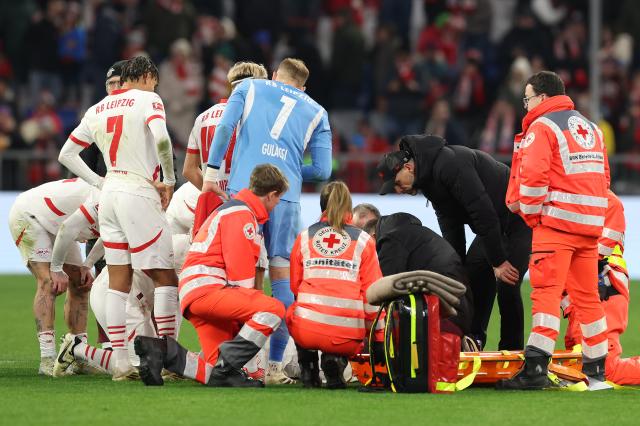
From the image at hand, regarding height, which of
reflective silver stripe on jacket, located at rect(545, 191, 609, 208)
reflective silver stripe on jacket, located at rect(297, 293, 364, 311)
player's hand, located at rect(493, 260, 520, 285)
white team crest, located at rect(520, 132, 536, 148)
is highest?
white team crest, located at rect(520, 132, 536, 148)

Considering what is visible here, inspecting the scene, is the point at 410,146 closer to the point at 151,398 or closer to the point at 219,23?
the point at 151,398

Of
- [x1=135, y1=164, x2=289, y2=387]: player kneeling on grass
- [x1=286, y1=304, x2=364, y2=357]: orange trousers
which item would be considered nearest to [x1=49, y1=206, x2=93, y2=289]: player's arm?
[x1=135, y1=164, x2=289, y2=387]: player kneeling on grass

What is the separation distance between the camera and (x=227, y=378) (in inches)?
339

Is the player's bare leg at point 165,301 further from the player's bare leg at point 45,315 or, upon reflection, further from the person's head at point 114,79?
the person's head at point 114,79

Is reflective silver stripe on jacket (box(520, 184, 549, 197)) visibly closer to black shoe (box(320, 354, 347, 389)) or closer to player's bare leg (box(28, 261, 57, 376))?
black shoe (box(320, 354, 347, 389))

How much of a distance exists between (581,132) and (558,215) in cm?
56

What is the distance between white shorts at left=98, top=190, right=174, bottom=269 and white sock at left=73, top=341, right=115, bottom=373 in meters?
0.67

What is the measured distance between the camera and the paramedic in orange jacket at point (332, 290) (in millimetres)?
8703

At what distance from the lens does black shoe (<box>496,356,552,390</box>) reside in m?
8.65

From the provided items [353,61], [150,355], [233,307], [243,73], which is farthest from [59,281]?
[353,61]

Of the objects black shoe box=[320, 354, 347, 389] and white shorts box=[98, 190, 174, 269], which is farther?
white shorts box=[98, 190, 174, 269]

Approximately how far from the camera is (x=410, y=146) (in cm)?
951

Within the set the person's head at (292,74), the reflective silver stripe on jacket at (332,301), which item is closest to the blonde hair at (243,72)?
the person's head at (292,74)

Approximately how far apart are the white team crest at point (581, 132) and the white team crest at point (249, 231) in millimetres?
2136
